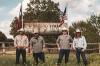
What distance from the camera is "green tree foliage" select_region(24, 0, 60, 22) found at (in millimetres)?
73606

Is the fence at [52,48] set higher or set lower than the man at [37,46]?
lower

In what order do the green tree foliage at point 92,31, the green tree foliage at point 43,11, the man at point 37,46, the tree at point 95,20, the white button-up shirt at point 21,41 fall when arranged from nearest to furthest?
the man at point 37,46
the white button-up shirt at point 21,41
the green tree foliage at point 92,31
the tree at point 95,20
the green tree foliage at point 43,11

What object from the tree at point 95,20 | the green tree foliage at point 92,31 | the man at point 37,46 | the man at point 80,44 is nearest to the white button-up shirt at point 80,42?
the man at point 80,44

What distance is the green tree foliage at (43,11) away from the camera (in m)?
73.6

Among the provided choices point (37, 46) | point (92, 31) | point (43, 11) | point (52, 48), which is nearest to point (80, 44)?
point (37, 46)

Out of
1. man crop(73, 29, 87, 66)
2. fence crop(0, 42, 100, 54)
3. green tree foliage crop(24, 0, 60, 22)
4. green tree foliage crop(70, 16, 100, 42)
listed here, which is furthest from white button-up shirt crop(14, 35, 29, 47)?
green tree foliage crop(24, 0, 60, 22)

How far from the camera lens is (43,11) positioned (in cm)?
7600

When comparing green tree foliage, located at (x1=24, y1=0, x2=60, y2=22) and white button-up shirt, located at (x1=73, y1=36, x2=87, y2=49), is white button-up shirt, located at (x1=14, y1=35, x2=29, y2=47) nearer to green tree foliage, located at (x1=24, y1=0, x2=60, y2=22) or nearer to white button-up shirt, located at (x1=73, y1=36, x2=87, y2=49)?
white button-up shirt, located at (x1=73, y1=36, x2=87, y2=49)

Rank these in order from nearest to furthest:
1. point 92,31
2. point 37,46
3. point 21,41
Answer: point 37,46
point 21,41
point 92,31

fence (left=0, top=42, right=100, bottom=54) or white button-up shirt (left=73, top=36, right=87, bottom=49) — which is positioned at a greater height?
white button-up shirt (left=73, top=36, right=87, bottom=49)

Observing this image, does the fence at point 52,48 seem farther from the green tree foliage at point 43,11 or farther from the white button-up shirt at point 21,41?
the green tree foliage at point 43,11

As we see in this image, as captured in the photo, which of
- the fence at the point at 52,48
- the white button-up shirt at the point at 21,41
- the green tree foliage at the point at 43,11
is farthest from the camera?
the green tree foliage at the point at 43,11

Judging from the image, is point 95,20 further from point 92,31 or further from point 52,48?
point 52,48

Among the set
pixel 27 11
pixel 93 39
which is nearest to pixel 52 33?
pixel 93 39
